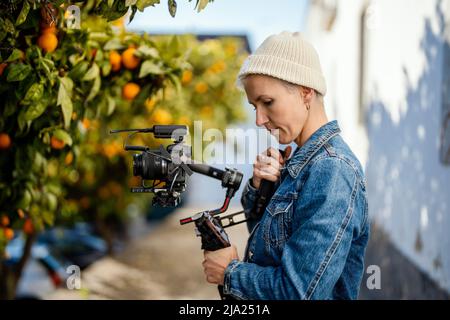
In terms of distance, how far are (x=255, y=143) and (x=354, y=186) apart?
0.71 meters

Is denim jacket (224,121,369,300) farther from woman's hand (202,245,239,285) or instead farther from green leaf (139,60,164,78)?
green leaf (139,60,164,78)

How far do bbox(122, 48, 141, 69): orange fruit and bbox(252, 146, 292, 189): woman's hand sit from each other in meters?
1.14

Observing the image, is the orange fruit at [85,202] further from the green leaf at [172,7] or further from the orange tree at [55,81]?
the green leaf at [172,7]

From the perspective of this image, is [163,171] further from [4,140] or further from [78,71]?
[4,140]

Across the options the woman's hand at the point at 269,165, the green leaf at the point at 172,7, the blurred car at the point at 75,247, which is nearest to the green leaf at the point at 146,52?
the green leaf at the point at 172,7

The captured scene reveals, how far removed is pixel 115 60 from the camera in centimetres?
271

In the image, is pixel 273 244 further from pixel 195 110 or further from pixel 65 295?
pixel 195 110

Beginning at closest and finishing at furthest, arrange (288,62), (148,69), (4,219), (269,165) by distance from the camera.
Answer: (288,62)
(269,165)
(148,69)
(4,219)

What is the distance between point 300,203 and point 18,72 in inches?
49.2

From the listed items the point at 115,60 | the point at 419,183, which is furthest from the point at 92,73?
the point at 419,183

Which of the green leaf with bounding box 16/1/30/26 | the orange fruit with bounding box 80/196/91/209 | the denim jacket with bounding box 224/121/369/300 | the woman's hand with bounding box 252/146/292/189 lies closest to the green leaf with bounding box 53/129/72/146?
the green leaf with bounding box 16/1/30/26

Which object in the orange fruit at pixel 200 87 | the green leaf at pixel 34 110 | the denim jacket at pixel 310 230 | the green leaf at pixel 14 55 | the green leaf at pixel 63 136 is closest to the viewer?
the denim jacket at pixel 310 230

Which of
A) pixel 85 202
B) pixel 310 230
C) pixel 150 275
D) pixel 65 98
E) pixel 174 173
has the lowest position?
pixel 150 275

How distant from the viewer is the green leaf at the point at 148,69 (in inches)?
105
